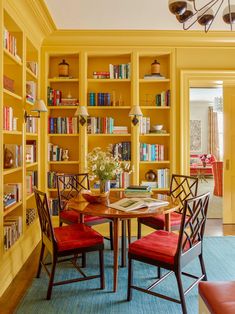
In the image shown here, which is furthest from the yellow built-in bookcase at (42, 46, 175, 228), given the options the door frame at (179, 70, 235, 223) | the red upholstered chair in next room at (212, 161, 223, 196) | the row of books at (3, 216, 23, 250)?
the red upholstered chair in next room at (212, 161, 223, 196)

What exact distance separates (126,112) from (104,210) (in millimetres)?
2311

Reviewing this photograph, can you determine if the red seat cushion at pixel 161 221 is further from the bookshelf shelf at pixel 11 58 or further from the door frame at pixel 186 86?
the bookshelf shelf at pixel 11 58

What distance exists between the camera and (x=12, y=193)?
3.31m

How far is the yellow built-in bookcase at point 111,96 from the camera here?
4.51 m

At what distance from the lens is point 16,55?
3.39m

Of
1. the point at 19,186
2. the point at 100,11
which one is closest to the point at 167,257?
the point at 19,186

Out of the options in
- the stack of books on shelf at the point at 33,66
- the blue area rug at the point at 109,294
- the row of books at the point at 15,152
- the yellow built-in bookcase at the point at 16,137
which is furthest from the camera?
the stack of books on shelf at the point at 33,66

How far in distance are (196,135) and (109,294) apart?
10.2 m

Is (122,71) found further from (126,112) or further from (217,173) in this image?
(217,173)

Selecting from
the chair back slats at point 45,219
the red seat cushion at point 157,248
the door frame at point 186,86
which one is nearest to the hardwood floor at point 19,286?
the chair back slats at point 45,219

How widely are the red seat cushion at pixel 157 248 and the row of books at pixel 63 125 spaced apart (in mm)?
2311

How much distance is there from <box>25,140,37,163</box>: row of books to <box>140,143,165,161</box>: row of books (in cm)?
154

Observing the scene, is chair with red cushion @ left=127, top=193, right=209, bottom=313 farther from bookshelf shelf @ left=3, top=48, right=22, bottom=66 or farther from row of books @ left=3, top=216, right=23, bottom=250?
bookshelf shelf @ left=3, top=48, right=22, bottom=66

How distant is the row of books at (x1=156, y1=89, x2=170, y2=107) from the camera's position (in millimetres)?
4570
